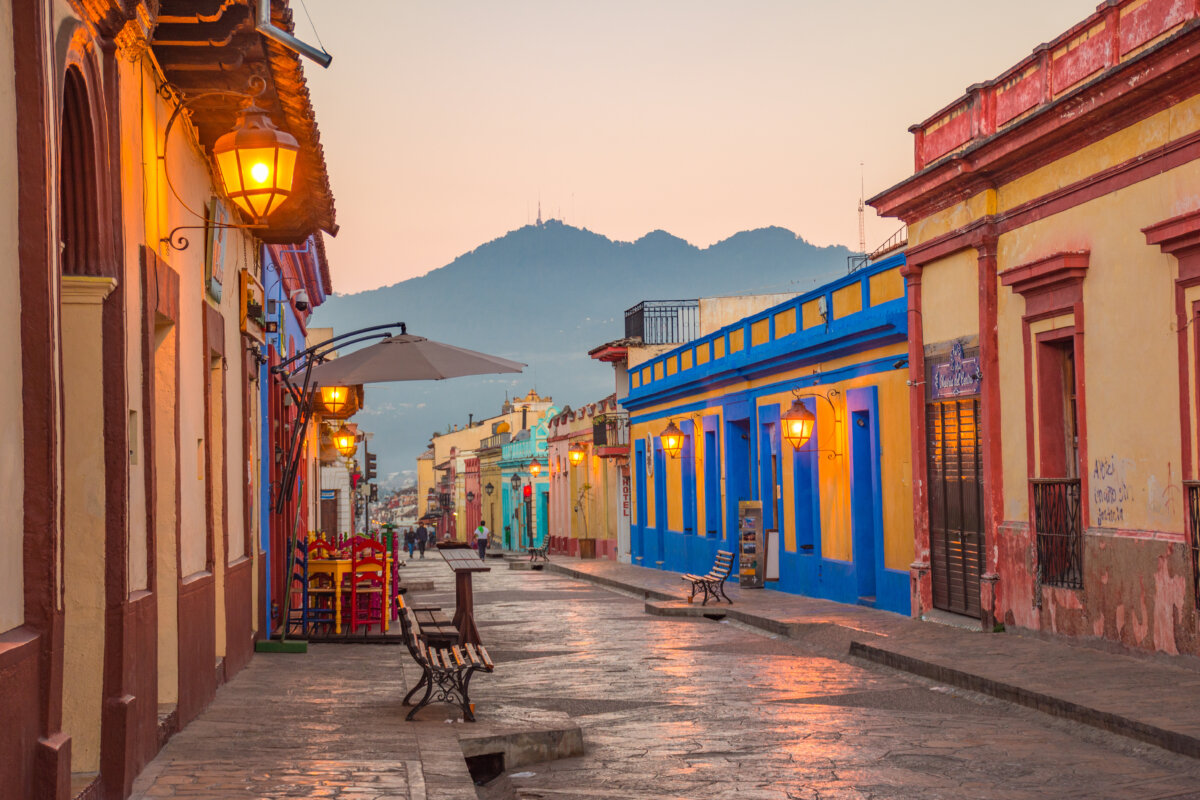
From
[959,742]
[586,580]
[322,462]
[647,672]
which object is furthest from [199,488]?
[322,462]

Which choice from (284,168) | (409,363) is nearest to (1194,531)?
(284,168)

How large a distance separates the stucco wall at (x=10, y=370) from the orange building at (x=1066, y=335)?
27.9ft

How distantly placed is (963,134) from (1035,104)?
5.24 ft

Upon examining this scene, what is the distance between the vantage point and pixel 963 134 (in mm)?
15016

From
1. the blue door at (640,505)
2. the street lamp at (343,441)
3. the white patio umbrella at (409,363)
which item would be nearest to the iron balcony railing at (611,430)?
the blue door at (640,505)

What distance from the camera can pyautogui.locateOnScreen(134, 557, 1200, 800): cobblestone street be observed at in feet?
23.9

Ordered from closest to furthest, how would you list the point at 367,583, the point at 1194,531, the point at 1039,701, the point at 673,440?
the point at 1039,701 < the point at 1194,531 < the point at 367,583 < the point at 673,440

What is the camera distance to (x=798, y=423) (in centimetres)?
2008

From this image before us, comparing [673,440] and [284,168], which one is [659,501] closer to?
[673,440]

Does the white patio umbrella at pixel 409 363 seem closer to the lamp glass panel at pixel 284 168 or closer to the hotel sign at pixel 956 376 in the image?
the hotel sign at pixel 956 376

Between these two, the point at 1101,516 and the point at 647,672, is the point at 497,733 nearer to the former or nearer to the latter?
the point at 647,672

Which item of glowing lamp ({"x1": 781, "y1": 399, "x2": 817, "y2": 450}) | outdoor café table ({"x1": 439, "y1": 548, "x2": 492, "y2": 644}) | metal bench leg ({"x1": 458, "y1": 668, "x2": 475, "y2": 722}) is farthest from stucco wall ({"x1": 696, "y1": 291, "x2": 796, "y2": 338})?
metal bench leg ({"x1": 458, "y1": 668, "x2": 475, "y2": 722})

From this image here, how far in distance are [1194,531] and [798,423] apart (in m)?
9.64

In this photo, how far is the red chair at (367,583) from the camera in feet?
51.5
